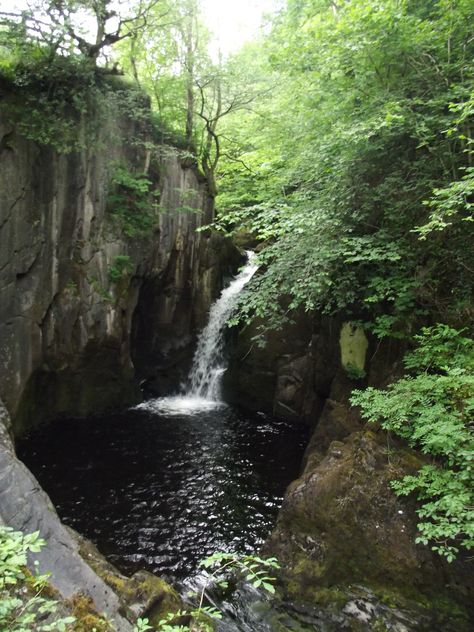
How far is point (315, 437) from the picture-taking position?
8.99 meters

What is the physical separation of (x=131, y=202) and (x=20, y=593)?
38.5ft

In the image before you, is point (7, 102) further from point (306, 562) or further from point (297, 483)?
point (306, 562)

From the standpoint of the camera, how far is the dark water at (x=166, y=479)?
284 inches

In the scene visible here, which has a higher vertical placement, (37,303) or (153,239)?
(153,239)

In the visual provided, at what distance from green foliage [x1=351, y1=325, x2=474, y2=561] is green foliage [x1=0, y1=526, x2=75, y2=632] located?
146 inches

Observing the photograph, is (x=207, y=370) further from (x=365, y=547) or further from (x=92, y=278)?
(x=365, y=547)

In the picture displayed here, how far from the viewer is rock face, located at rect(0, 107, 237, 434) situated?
9500mm

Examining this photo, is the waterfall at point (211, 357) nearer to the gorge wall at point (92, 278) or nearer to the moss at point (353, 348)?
the gorge wall at point (92, 278)

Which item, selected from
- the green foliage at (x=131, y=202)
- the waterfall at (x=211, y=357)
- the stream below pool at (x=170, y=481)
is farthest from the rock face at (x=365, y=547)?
the green foliage at (x=131, y=202)

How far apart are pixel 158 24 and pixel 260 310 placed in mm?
11410

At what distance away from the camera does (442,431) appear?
481cm

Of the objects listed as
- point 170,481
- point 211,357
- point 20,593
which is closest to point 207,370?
point 211,357

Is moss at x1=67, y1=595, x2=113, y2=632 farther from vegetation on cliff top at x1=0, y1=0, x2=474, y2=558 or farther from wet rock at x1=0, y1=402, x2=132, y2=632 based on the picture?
vegetation on cliff top at x1=0, y1=0, x2=474, y2=558

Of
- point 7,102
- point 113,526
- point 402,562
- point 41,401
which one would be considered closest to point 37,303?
point 41,401
